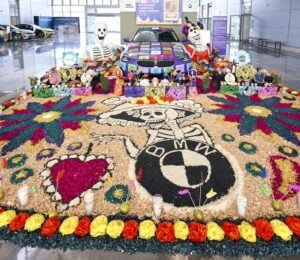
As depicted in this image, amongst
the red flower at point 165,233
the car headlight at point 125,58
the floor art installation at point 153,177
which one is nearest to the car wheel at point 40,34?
the car headlight at point 125,58

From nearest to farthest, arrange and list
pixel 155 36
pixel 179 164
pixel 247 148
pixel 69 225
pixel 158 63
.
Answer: pixel 69 225, pixel 179 164, pixel 247 148, pixel 158 63, pixel 155 36

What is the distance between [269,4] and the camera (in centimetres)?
2103

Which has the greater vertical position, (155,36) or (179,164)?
(155,36)

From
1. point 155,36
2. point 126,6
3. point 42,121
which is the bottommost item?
point 42,121

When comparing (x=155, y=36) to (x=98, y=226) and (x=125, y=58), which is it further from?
(x=98, y=226)

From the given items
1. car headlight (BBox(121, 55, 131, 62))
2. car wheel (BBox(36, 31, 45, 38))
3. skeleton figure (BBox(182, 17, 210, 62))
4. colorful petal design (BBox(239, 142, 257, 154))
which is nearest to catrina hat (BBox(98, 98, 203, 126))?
colorful petal design (BBox(239, 142, 257, 154))

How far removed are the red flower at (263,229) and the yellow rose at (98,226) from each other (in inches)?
51.0

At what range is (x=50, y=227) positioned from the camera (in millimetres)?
2611

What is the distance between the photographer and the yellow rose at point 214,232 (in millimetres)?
2523

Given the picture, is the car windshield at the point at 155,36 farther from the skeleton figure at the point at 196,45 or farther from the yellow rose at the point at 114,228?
the yellow rose at the point at 114,228

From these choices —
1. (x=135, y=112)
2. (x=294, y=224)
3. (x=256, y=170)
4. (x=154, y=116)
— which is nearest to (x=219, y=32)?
(x=135, y=112)

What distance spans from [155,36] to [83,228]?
7515 mm

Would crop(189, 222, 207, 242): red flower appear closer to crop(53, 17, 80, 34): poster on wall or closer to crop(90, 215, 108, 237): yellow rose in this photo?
crop(90, 215, 108, 237): yellow rose

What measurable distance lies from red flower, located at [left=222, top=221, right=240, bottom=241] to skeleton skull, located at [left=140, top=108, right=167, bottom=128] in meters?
2.40
